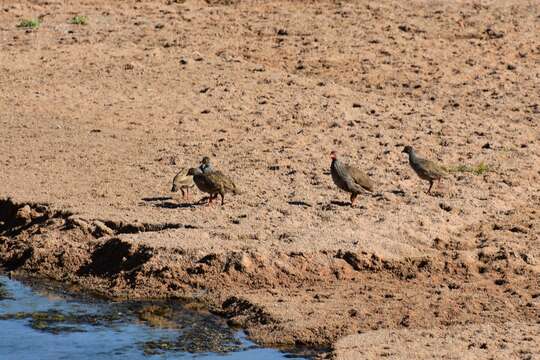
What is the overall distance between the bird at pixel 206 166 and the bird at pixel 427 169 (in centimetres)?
256

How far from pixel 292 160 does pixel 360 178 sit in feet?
6.77

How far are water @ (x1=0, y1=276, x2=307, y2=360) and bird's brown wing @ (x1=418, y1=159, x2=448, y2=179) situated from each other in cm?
440

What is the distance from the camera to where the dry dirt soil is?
41.9 ft

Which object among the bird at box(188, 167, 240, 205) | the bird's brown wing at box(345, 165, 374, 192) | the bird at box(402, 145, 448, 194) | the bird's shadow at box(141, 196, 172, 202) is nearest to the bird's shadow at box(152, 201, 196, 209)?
the bird's shadow at box(141, 196, 172, 202)

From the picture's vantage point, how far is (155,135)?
60.8 feet

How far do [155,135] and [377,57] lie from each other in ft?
17.3

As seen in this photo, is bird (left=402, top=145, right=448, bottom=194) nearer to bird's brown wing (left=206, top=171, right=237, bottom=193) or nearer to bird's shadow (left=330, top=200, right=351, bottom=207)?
bird's shadow (left=330, top=200, right=351, bottom=207)

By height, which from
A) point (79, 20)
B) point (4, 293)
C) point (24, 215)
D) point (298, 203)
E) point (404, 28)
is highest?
point (404, 28)

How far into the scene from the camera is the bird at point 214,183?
15.0m

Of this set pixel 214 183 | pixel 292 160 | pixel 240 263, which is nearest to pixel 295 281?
pixel 240 263

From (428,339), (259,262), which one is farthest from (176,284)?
(428,339)

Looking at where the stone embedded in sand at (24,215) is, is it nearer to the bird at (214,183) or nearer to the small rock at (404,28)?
the bird at (214,183)

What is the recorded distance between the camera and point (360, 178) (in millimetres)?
15344

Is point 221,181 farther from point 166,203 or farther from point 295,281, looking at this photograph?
point 295,281
